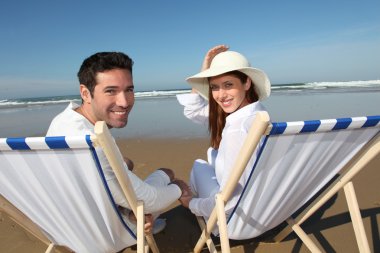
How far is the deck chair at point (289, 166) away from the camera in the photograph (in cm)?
145

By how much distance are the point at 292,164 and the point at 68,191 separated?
1.26 metres

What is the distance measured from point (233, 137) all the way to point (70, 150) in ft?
3.24

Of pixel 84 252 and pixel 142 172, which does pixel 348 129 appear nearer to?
pixel 84 252

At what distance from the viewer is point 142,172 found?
467cm

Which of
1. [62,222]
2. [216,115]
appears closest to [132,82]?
[216,115]

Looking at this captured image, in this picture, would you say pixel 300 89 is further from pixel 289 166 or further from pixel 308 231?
pixel 289 166

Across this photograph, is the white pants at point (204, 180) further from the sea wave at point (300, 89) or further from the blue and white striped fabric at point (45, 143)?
the sea wave at point (300, 89)

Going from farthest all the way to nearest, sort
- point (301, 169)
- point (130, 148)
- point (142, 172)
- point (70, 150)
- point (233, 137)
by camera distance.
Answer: point (130, 148)
point (142, 172)
point (233, 137)
point (301, 169)
point (70, 150)

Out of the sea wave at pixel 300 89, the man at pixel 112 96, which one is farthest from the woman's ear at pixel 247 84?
the sea wave at pixel 300 89

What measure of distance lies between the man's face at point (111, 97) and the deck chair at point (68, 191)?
852 millimetres

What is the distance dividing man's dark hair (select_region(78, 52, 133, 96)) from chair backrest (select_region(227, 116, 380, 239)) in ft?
4.43

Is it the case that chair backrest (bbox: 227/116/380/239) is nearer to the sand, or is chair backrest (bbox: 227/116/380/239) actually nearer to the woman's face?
the sand

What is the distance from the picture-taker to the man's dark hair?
2230 millimetres

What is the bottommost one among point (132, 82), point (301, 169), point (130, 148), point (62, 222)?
point (130, 148)
